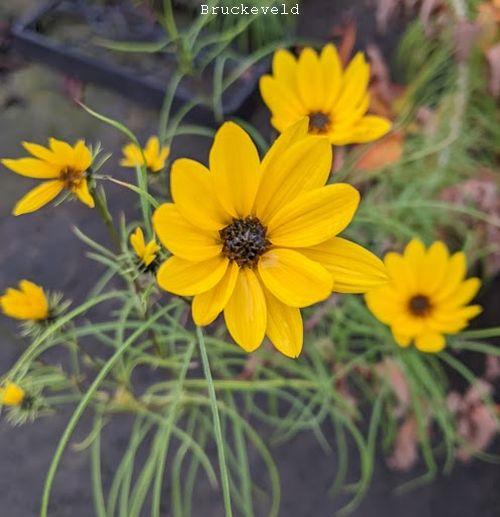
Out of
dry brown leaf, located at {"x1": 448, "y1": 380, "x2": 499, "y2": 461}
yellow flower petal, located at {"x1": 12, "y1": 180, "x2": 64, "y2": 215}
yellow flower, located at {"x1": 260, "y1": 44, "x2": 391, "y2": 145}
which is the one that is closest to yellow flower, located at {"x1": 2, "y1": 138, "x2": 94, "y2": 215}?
yellow flower petal, located at {"x1": 12, "y1": 180, "x2": 64, "y2": 215}

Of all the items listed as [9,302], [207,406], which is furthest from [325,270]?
[207,406]

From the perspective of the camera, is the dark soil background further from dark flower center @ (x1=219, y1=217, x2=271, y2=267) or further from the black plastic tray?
dark flower center @ (x1=219, y1=217, x2=271, y2=267)

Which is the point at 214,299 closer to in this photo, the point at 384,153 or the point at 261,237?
the point at 261,237

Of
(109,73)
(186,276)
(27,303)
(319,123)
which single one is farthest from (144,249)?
(109,73)

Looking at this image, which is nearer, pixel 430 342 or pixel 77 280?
pixel 430 342

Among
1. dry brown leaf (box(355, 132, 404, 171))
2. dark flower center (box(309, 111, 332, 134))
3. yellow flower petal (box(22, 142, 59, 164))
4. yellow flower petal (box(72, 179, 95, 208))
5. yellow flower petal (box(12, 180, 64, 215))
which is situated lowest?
yellow flower petal (box(72, 179, 95, 208))
